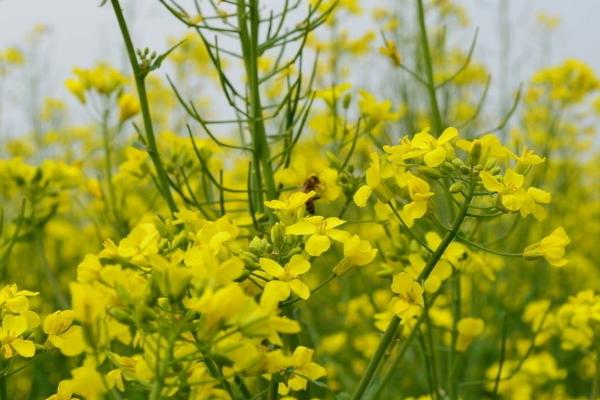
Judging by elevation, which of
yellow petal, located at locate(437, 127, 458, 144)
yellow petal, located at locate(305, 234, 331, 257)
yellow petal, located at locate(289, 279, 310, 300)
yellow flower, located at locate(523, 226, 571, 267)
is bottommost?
yellow flower, located at locate(523, 226, 571, 267)

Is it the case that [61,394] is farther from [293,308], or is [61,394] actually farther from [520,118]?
[520,118]

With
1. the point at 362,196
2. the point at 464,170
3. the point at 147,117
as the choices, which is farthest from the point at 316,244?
the point at 147,117

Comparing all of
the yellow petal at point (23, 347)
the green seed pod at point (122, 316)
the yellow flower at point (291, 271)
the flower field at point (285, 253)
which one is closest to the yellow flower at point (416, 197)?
the flower field at point (285, 253)

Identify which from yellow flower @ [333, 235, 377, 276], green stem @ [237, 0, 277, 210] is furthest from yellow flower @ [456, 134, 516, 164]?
green stem @ [237, 0, 277, 210]

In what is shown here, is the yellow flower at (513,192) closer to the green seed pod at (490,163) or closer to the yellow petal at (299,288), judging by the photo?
the green seed pod at (490,163)

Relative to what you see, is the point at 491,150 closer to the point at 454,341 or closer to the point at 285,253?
the point at 285,253

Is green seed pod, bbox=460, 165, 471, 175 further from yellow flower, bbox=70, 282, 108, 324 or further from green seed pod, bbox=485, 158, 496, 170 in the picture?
yellow flower, bbox=70, 282, 108, 324
